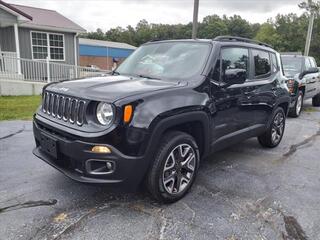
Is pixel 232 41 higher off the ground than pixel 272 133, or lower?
higher

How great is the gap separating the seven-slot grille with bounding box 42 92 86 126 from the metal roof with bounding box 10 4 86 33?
507 inches

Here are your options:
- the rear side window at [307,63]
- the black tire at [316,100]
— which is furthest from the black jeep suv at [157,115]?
the black tire at [316,100]

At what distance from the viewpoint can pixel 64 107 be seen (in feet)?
10.6

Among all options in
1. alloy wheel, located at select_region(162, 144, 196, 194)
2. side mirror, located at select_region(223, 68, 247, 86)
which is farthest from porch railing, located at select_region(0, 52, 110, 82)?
alloy wheel, located at select_region(162, 144, 196, 194)

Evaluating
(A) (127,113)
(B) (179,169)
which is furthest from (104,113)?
(B) (179,169)

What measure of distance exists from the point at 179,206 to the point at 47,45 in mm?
15364

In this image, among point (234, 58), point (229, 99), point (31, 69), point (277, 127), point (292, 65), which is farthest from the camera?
point (31, 69)

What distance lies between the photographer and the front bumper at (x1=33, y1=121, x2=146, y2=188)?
2.84 meters

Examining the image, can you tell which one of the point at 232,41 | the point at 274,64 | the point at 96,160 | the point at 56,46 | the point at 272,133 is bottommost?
the point at 272,133

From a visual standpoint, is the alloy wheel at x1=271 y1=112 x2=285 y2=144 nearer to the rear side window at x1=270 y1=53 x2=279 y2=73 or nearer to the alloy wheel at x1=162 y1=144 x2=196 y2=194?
the rear side window at x1=270 y1=53 x2=279 y2=73

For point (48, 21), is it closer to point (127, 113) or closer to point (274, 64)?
point (274, 64)

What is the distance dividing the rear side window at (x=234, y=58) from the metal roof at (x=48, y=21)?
13.1 m

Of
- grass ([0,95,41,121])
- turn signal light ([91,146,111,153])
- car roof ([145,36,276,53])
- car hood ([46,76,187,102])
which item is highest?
car roof ([145,36,276,53])

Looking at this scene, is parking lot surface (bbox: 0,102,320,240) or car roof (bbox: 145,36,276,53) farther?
car roof (bbox: 145,36,276,53)
